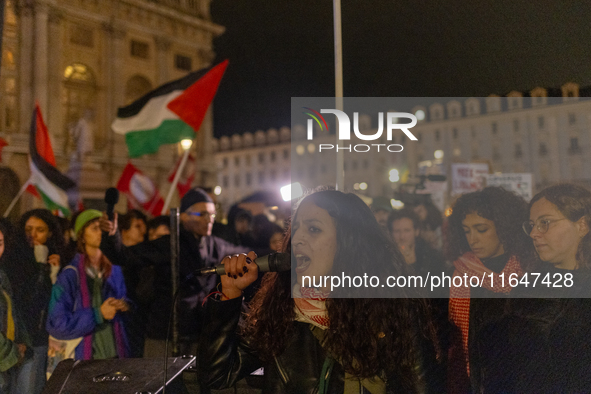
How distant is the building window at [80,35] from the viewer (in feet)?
37.7

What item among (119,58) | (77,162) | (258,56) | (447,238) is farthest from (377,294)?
(119,58)

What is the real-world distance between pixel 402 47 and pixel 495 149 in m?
0.92

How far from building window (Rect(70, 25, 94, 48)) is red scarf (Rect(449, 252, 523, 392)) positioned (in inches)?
441

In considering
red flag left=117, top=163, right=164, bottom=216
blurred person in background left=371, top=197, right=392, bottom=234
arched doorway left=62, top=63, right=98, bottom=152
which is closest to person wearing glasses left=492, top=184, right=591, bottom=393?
blurred person in background left=371, top=197, right=392, bottom=234

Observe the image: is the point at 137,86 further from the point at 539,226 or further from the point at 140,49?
the point at 539,226

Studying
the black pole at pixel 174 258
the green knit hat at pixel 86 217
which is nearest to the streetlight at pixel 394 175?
the black pole at pixel 174 258

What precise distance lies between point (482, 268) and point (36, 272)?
9.71ft

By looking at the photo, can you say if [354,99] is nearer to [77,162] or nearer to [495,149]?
[495,149]

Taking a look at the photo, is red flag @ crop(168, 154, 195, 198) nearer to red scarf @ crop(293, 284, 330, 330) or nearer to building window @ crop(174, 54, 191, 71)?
building window @ crop(174, 54, 191, 71)

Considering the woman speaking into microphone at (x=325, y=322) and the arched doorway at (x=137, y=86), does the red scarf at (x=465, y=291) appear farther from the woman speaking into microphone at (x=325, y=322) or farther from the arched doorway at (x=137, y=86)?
the arched doorway at (x=137, y=86)

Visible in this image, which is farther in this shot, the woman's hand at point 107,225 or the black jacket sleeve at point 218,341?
the woman's hand at point 107,225

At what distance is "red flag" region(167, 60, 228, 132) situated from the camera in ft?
16.0

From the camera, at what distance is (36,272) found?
345cm

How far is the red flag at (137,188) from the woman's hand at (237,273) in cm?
495
